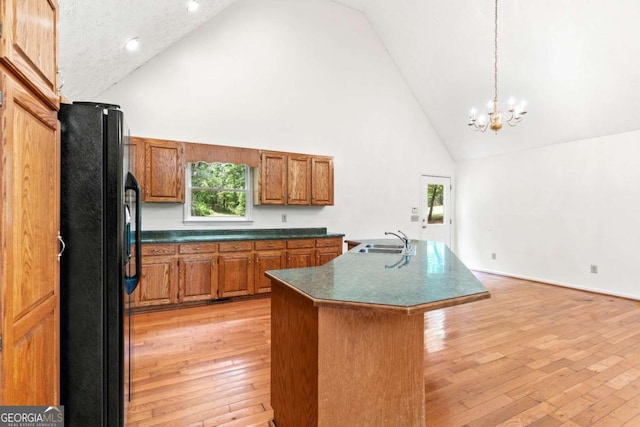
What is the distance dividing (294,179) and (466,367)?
3.34 m

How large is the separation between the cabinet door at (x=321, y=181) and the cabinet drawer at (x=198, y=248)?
1.70 metres

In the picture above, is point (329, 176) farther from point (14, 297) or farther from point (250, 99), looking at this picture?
point (14, 297)

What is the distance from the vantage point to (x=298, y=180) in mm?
4887

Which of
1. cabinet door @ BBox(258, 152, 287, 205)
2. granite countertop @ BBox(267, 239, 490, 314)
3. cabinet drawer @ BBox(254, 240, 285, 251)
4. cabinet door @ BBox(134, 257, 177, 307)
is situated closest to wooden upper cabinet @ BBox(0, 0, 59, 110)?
granite countertop @ BBox(267, 239, 490, 314)

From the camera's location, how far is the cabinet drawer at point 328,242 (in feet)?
15.9

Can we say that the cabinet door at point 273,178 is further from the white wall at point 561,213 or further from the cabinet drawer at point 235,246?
the white wall at point 561,213

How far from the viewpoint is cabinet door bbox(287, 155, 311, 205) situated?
4.82 m

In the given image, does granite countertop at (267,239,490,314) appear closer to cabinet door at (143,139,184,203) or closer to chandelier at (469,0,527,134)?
chandelier at (469,0,527,134)

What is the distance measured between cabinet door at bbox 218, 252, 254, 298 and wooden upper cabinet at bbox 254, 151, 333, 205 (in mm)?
917

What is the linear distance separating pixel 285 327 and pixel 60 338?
3.28 ft

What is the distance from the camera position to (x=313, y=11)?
5.26m

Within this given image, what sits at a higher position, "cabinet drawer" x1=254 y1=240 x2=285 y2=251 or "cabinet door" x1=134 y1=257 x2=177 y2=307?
"cabinet drawer" x1=254 y1=240 x2=285 y2=251

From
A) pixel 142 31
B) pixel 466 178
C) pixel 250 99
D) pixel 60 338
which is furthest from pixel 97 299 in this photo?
pixel 466 178

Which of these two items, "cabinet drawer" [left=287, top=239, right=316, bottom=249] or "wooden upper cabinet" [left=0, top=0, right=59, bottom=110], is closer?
"wooden upper cabinet" [left=0, top=0, right=59, bottom=110]
